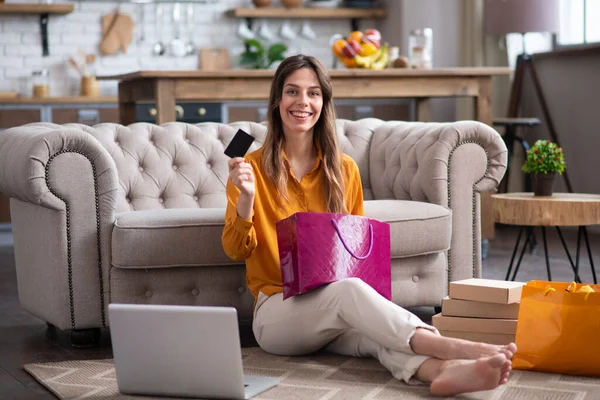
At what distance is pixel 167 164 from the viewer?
345cm

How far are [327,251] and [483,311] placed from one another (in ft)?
1.77

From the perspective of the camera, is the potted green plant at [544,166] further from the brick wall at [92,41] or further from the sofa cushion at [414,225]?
the brick wall at [92,41]

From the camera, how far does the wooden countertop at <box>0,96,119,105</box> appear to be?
593 cm

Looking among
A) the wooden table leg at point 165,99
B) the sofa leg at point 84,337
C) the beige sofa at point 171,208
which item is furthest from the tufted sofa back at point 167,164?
the wooden table leg at point 165,99

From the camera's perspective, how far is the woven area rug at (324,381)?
89.8 inches

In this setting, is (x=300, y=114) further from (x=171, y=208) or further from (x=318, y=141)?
(x=171, y=208)

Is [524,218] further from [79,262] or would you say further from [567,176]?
[567,176]

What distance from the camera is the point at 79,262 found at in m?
2.90

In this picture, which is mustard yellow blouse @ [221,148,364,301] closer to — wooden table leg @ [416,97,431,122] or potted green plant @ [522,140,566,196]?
potted green plant @ [522,140,566,196]

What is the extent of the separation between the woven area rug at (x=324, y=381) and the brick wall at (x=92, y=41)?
13.8 feet

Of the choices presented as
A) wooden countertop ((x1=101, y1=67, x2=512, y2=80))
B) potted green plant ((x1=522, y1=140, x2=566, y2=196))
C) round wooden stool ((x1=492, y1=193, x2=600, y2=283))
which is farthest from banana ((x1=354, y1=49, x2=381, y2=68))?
round wooden stool ((x1=492, y1=193, x2=600, y2=283))

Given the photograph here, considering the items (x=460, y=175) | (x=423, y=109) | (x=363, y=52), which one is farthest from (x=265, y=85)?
(x=460, y=175)

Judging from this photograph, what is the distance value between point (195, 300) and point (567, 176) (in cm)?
328

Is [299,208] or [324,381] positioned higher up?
[299,208]
